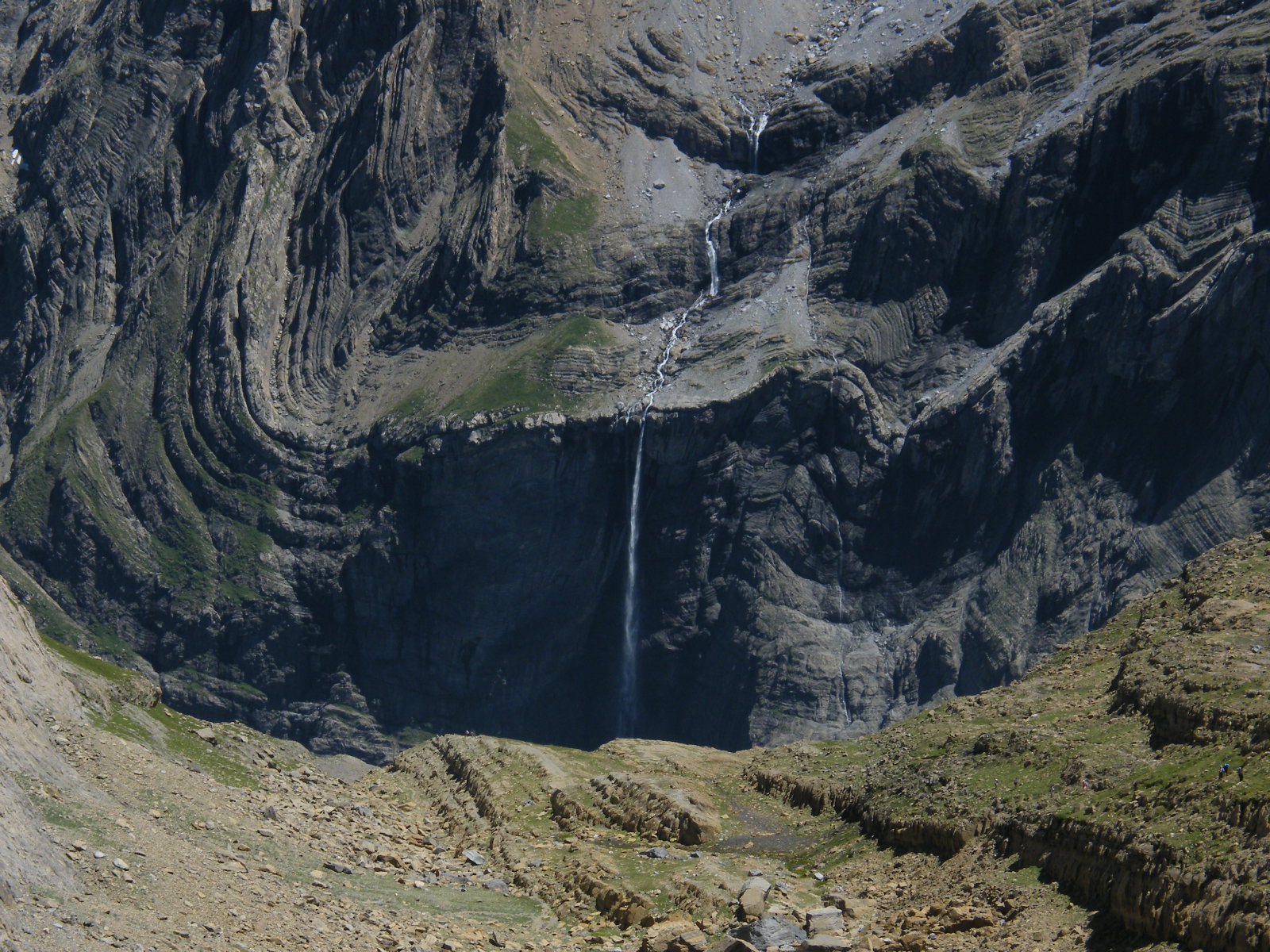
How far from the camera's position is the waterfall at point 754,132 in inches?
7293

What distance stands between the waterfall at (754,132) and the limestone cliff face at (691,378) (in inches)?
42.9

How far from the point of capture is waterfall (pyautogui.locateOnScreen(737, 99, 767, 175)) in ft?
608

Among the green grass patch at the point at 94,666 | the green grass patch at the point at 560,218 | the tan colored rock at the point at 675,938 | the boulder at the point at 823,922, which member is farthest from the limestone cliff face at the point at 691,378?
the boulder at the point at 823,922

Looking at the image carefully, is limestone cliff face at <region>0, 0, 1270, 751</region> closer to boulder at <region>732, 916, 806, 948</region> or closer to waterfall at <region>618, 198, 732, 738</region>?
waterfall at <region>618, 198, 732, 738</region>

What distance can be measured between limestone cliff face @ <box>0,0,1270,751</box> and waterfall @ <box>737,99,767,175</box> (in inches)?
42.9

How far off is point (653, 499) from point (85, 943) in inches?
5144

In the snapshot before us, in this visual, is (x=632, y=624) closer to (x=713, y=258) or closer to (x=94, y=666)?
(x=713, y=258)

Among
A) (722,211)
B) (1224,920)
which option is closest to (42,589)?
(722,211)

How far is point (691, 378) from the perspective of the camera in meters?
161

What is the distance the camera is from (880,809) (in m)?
47.7

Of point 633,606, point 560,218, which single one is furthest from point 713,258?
point 633,606

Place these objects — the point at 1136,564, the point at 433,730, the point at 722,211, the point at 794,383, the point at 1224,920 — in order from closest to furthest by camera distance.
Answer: the point at 1224,920
the point at 1136,564
the point at 794,383
the point at 433,730
the point at 722,211

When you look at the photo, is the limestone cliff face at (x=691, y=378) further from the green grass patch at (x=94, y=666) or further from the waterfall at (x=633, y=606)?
the green grass patch at (x=94, y=666)

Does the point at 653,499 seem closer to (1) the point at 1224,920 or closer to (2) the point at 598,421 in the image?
(2) the point at 598,421
